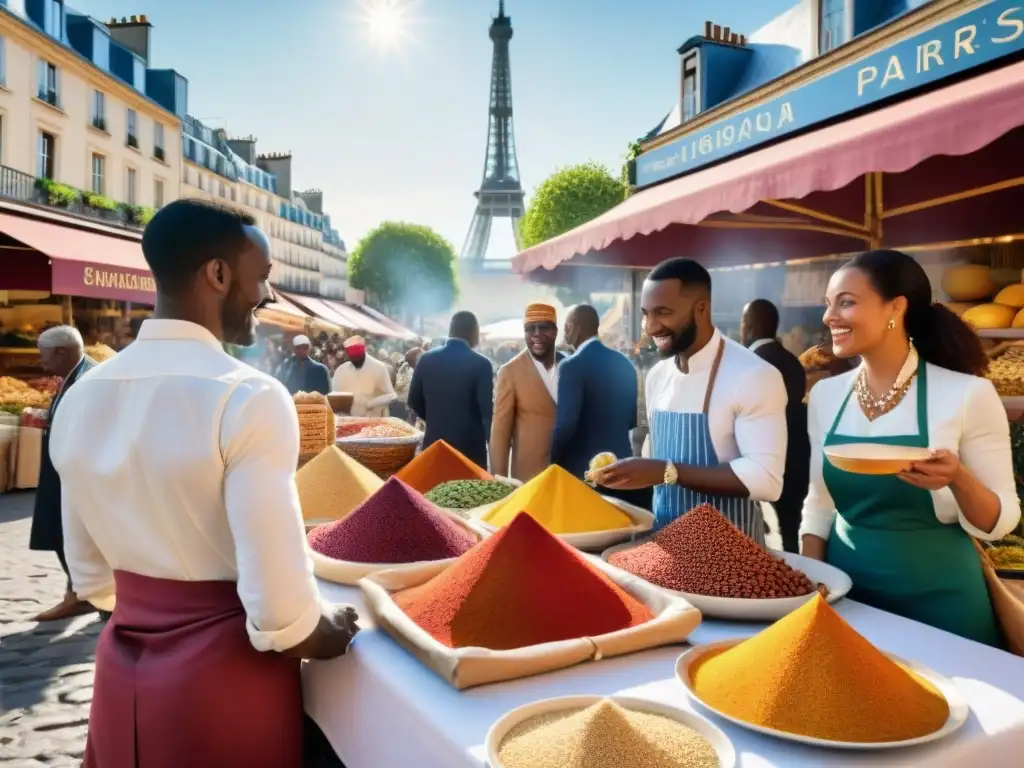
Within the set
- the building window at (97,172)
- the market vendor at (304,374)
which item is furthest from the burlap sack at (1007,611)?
the building window at (97,172)

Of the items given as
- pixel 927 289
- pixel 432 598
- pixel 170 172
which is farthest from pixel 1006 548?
pixel 170 172

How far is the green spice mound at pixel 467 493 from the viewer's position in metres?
2.90

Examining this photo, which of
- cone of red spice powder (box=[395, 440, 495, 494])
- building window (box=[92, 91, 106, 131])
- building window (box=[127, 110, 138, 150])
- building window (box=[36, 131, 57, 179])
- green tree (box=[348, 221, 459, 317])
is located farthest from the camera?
green tree (box=[348, 221, 459, 317])

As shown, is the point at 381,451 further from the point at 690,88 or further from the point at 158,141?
the point at 158,141

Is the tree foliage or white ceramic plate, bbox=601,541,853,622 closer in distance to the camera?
white ceramic plate, bbox=601,541,853,622

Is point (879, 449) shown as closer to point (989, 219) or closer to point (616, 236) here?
point (616, 236)

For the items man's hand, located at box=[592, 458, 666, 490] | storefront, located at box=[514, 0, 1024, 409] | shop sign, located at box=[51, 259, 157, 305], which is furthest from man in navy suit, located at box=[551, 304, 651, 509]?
shop sign, located at box=[51, 259, 157, 305]

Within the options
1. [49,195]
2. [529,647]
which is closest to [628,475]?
[529,647]

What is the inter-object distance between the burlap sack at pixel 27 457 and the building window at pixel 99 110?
1763cm

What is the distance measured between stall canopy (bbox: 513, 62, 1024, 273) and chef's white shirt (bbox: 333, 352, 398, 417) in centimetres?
230

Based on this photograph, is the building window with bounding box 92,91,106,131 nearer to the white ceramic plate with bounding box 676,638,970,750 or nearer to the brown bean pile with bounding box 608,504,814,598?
the brown bean pile with bounding box 608,504,814,598

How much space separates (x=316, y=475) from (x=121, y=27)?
98.1 ft

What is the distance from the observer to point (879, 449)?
1.91 meters

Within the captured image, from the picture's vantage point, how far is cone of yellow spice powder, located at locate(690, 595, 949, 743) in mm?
1270
